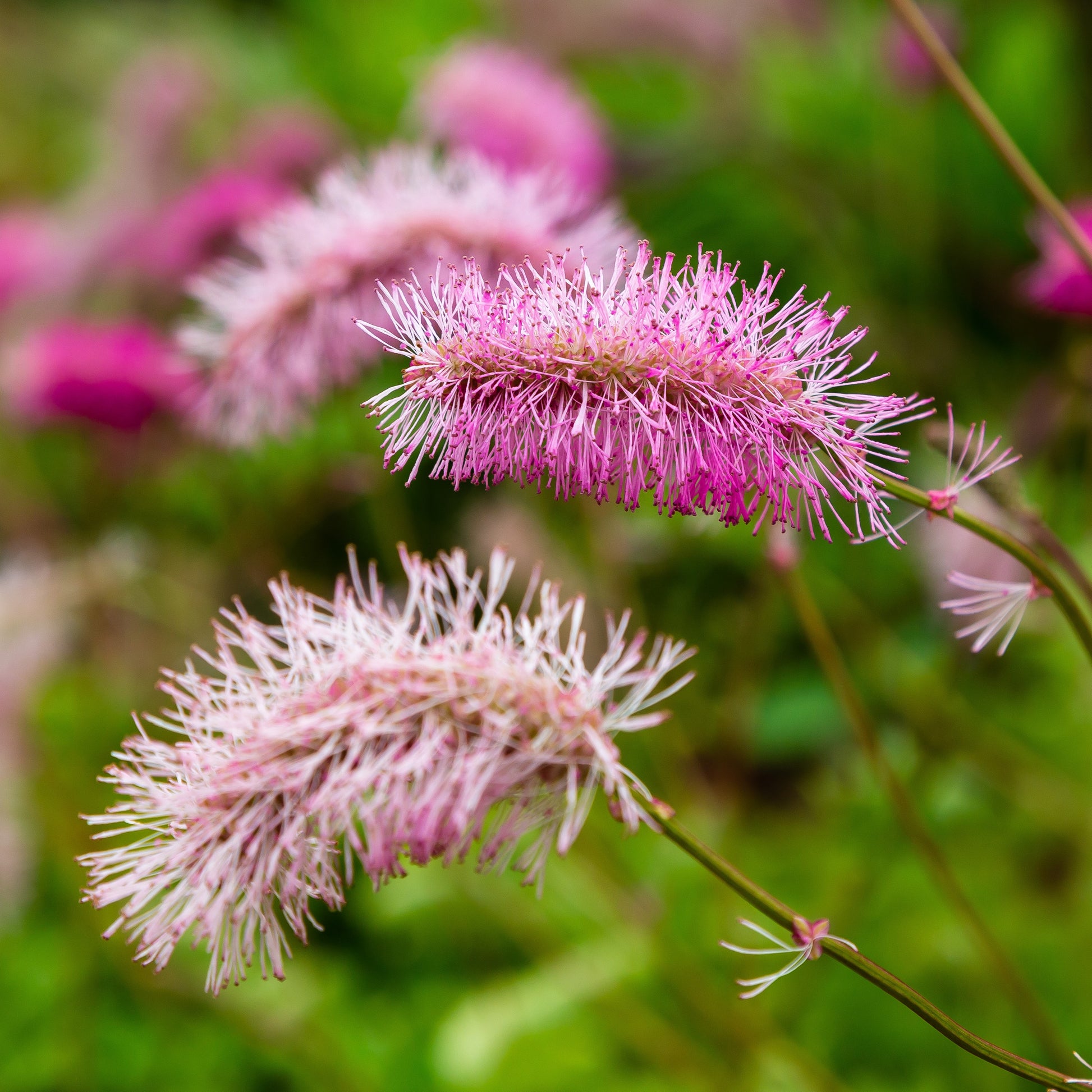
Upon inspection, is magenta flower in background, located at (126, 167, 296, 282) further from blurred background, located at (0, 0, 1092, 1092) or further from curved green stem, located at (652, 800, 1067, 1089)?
curved green stem, located at (652, 800, 1067, 1089)

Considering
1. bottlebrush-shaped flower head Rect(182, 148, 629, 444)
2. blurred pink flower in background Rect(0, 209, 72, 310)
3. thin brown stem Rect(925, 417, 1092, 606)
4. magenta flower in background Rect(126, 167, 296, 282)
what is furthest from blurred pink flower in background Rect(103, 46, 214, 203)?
thin brown stem Rect(925, 417, 1092, 606)

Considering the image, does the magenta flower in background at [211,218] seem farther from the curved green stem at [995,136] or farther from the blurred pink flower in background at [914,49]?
the blurred pink flower in background at [914,49]

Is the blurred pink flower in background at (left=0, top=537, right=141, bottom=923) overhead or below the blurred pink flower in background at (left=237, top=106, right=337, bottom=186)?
below

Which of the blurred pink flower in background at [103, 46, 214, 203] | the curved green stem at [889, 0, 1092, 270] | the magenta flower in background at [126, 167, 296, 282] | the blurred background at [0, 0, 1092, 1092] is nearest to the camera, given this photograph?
the curved green stem at [889, 0, 1092, 270]

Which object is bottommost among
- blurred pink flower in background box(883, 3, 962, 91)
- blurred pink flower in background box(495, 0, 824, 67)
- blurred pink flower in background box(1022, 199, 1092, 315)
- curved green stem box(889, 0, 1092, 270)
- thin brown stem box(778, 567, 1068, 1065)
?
thin brown stem box(778, 567, 1068, 1065)

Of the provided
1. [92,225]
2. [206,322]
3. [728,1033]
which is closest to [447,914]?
[728,1033]

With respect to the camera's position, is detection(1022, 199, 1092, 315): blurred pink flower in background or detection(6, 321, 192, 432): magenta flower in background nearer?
detection(1022, 199, 1092, 315): blurred pink flower in background

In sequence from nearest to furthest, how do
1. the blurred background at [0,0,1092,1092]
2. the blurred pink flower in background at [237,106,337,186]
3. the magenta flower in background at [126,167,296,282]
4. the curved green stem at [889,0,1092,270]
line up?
the curved green stem at [889,0,1092,270]
the blurred background at [0,0,1092,1092]
the magenta flower in background at [126,167,296,282]
the blurred pink flower in background at [237,106,337,186]

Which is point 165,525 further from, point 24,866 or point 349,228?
point 349,228
